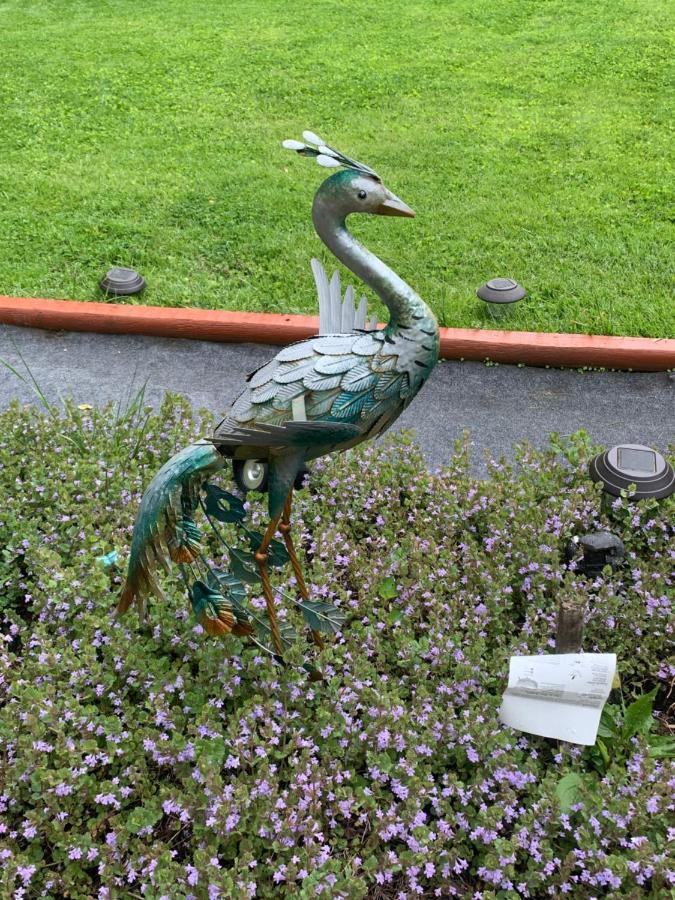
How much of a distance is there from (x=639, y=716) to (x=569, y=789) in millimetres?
414

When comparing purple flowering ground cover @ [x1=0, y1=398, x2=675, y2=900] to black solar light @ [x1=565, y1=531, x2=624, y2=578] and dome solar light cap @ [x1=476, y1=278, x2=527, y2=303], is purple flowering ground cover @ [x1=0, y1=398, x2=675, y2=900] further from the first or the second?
dome solar light cap @ [x1=476, y1=278, x2=527, y2=303]

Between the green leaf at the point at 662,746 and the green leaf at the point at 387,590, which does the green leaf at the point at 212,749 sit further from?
the green leaf at the point at 662,746

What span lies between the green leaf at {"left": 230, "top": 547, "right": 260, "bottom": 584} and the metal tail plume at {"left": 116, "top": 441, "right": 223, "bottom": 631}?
0.65 ft

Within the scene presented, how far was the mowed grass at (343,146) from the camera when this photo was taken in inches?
237

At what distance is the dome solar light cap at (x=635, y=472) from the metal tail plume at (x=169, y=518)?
76.7 inches

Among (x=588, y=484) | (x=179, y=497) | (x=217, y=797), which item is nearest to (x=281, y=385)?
(x=179, y=497)

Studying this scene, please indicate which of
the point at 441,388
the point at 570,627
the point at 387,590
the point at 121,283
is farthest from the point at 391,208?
the point at 121,283

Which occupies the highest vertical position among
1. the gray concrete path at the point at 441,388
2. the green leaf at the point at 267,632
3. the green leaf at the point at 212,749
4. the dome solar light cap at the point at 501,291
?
the dome solar light cap at the point at 501,291

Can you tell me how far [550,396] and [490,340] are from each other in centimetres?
56

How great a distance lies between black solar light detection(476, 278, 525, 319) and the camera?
5.34m

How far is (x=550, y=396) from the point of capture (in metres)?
5.00

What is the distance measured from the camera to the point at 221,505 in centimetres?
271

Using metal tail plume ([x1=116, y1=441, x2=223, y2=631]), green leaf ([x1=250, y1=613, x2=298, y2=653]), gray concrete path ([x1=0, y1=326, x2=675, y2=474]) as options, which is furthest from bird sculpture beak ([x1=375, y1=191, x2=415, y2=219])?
gray concrete path ([x1=0, y1=326, x2=675, y2=474])

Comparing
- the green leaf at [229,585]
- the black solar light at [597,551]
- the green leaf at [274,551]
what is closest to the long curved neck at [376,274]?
the green leaf at [274,551]
